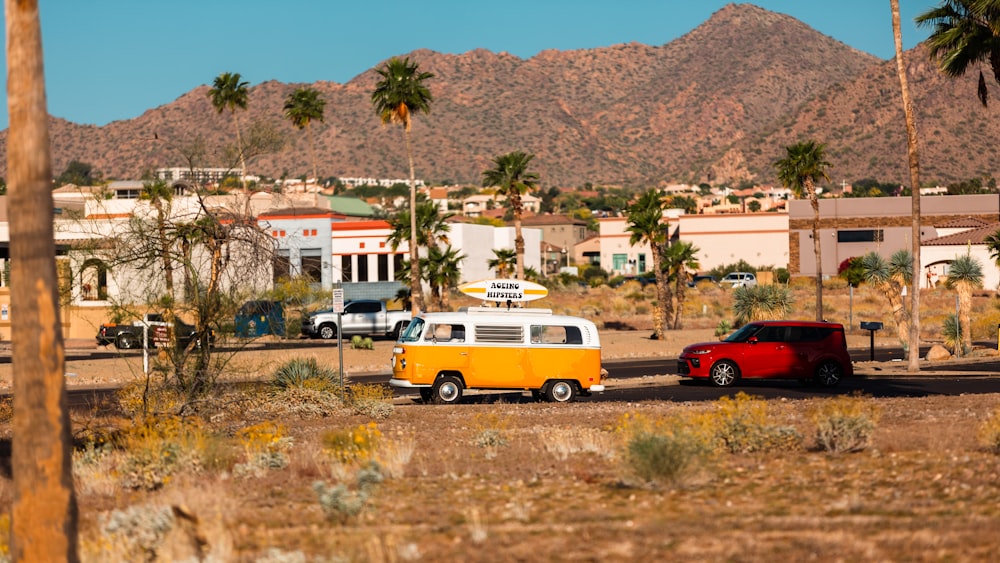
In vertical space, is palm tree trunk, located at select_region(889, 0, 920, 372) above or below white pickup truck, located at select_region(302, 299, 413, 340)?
above

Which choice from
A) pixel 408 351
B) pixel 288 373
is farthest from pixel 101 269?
pixel 408 351

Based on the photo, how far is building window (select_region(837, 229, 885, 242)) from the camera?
103 metres

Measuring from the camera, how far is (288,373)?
26359 millimetres

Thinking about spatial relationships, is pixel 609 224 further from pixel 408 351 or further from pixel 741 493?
pixel 741 493

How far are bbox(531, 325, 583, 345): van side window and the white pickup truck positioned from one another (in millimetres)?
24581

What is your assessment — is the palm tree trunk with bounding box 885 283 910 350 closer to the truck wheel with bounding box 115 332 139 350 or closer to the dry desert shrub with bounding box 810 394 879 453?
the truck wheel with bounding box 115 332 139 350

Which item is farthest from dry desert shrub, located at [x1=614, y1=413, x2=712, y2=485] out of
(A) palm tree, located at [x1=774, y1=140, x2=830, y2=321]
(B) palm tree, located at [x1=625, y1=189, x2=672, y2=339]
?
(A) palm tree, located at [x1=774, y1=140, x2=830, y2=321]

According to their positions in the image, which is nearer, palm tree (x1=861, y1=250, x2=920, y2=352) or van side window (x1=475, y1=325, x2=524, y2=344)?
van side window (x1=475, y1=325, x2=524, y2=344)

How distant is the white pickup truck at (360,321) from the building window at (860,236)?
63236 millimetres

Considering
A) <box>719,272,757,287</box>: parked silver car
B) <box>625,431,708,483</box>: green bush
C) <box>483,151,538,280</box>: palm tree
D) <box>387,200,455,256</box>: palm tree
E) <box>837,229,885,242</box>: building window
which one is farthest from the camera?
<box>837,229,885,242</box>: building window

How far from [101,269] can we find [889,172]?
180558 millimetres

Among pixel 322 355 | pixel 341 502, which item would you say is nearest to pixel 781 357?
pixel 322 355

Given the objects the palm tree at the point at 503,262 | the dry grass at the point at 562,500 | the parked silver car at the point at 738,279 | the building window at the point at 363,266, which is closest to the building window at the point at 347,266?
the building window at the point at 363,266

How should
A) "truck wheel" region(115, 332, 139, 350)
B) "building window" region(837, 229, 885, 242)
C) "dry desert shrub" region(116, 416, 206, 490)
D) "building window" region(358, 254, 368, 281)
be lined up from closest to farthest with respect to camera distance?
"dry desert shrub" region(116, 416, 206, 490) → "truck wheel" region(115, 332, 139, 350) → "building window" region(358, 254, 368, 281) → "building window" region(837, 229, 885, 242)
